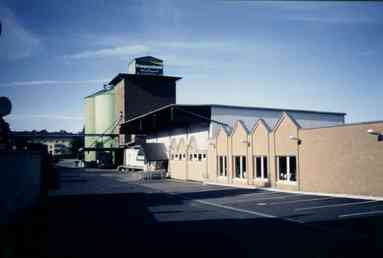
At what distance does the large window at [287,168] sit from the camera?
87.4ft

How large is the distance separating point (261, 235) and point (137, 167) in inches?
2066

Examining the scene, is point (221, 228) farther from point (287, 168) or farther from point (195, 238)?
point (287, 168)

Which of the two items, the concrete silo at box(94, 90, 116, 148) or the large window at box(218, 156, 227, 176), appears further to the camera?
the concrete silo at box(94, 90, 116, 148)

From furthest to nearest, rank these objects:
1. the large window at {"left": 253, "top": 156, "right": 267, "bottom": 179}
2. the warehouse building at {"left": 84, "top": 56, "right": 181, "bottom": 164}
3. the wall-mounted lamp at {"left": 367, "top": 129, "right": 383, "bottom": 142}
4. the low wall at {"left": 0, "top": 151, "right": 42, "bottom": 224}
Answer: the warehouse building at {"left": 84, "top": 56, "right": 181, "bottom": 164} → the large window at {"left": 253, "top": 156, "right": 267, "bottom": 179} → the wall-mounted lamp at {"left": 367, "top": 129, "right": 383, "bottom": 142} → the low wall at {"left": 0, "top": 151, "right": 42, "bottom": 224}

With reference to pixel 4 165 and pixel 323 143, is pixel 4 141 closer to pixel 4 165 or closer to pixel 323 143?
pixel 4 165

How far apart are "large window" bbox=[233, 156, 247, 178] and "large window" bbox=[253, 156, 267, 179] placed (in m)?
1.82

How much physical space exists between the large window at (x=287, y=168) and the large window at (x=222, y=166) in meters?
8.35

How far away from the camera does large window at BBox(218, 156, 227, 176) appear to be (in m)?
35.8

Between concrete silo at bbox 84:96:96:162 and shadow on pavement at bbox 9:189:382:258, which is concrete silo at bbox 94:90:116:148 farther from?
shadow on pavement at bbox 9:189:382:258

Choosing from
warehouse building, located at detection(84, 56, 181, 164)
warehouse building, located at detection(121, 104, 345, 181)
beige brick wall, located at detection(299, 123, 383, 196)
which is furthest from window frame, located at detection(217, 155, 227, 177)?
warehouse building, located at detection(84, 56, 181, 164)

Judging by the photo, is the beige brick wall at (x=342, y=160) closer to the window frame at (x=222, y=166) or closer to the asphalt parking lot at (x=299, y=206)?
the asphalt parking lot at (x=299, y=206)

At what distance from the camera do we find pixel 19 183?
16.4 meters

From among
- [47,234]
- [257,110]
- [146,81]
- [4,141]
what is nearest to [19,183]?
[4,141]

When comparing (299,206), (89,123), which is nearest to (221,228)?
(299,206)
